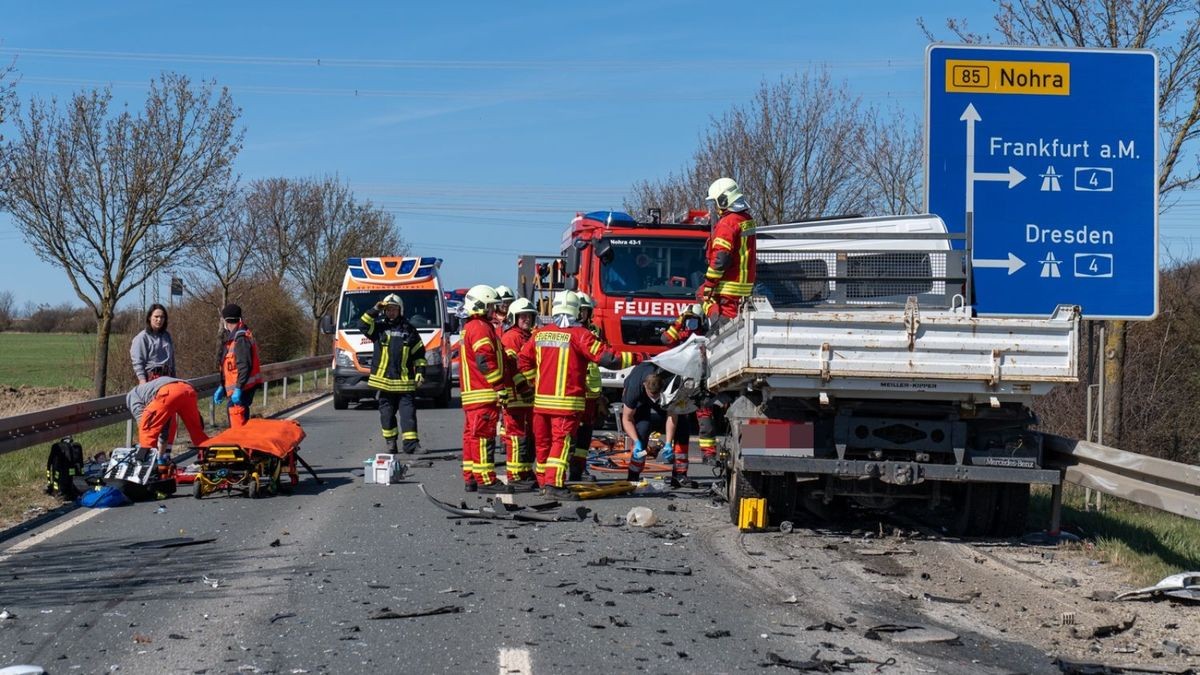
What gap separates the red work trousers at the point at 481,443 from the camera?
1170 cm

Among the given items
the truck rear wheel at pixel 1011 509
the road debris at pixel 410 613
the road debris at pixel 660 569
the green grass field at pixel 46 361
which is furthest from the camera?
the green grass field at pixel 46 361

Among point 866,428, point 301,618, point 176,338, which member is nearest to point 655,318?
point 866,428

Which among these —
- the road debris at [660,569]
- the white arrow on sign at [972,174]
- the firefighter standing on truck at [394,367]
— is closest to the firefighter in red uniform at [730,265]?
the white arrow on sign at [972,174]

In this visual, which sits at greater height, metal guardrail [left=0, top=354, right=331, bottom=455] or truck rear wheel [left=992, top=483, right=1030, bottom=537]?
metal guardrail [left=0, top=354, right=331, bottom=455]

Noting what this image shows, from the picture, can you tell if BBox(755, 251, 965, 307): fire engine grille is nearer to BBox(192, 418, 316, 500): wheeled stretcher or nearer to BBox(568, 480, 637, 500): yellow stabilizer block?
BBox(568, 480, 637, 500): yellow stabilizer block

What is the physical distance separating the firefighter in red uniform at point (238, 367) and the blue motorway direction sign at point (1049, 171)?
7.30m

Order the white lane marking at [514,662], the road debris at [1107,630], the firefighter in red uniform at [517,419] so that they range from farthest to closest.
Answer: the firefighter in red uniform at [517,419], the road debris at [1107,630], the white lane marking at [514,662]

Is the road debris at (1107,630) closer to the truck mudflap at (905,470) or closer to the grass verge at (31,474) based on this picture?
the truck mudflap at (905,470)

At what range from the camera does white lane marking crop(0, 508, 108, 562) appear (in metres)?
8.64

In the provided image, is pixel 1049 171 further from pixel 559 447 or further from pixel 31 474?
pixel 31 474

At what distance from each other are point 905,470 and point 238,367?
7887mm

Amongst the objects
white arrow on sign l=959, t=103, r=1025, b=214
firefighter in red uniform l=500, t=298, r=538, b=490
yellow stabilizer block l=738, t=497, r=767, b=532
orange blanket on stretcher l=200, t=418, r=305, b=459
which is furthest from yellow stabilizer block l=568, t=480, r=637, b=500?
white arrow on sign l=959, t=103, r=1025, b=214

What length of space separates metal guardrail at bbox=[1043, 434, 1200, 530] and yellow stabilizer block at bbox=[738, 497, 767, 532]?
2.03 m

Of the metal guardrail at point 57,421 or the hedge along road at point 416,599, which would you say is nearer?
the hedge along road at point 416,599
